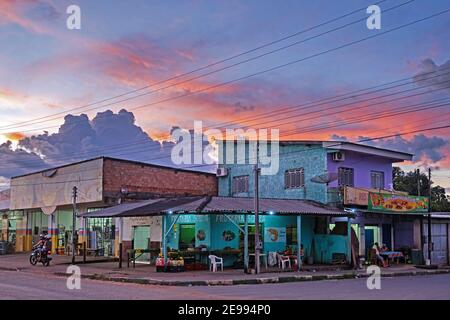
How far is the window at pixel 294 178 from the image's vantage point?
36469 millimetres

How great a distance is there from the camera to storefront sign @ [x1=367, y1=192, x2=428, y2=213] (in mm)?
32594

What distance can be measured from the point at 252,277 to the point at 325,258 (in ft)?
34.1

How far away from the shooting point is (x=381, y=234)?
36469 millimetres

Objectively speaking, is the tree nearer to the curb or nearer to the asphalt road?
the curb

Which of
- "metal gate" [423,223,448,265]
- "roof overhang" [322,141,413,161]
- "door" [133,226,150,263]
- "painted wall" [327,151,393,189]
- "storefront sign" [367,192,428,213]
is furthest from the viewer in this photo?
"metal gate" [423,223,448,265]

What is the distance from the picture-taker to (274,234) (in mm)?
32438

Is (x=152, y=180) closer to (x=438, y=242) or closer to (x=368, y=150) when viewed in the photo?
(x=368, y=150)

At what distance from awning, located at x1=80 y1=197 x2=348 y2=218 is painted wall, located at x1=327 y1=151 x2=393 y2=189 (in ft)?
11.1

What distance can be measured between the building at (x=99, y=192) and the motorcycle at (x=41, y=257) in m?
5.41

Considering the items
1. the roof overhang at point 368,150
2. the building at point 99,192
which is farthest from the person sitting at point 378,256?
the building at point 99,192

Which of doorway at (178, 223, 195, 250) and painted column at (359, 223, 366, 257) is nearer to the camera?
doorway at (178, 223, 195, 250)

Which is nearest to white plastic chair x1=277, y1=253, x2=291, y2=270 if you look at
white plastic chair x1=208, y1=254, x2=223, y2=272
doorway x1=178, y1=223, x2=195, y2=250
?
white plastic chair x1=208, y1=254, x2=223, y2=272

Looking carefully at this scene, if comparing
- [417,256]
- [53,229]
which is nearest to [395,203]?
[417,256]
